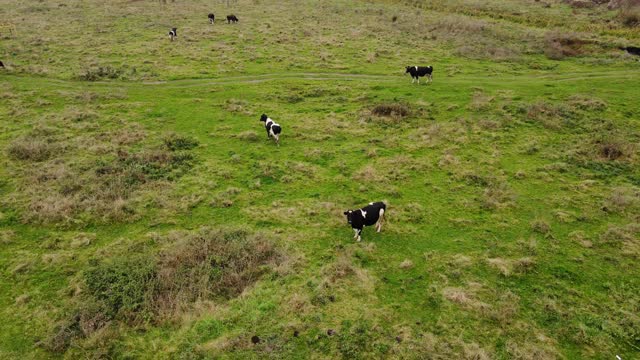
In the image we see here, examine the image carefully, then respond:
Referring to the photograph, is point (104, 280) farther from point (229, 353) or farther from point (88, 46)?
point (88, 46)

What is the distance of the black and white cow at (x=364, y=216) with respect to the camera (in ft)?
56.8

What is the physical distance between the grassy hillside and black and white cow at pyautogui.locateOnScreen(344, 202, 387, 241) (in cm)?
65

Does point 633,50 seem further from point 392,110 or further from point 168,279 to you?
point 168,279

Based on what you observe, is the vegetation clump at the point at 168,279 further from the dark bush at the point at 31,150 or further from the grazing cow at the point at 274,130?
the dark bush at the point at 31,150

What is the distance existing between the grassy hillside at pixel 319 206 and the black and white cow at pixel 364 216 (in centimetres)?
65

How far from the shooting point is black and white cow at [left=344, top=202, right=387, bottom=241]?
1731 cm

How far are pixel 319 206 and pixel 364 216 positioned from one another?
3.29 m

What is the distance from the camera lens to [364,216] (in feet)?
57.1

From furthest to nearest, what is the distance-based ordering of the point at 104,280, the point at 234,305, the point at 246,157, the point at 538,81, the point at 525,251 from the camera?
the point at 538,81, the point at 246,157, the point at 525,251, the point at 104,280, the point at 234,305

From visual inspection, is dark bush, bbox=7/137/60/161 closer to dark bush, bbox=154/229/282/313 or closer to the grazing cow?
the grazing cow

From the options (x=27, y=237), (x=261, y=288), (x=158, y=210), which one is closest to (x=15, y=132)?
(x=27, y=237)

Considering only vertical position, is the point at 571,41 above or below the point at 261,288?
above

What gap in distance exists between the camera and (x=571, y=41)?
45500mm

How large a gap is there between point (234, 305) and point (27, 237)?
35.9 feet
